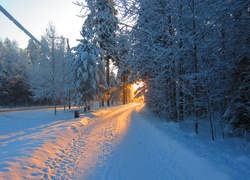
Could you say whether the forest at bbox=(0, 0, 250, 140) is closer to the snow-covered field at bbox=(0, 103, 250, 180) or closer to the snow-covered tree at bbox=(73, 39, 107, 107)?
the snow-covered field at bbox=(0, 103, 250, 180)

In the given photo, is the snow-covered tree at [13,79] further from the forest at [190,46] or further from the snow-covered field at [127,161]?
the snow-covered field at [127,161]

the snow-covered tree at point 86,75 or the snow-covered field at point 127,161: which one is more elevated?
the snow-covered tree at point 86,75

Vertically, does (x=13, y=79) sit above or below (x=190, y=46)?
above

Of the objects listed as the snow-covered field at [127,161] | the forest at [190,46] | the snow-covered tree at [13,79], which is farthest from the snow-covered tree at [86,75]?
the snow-covered tree at [13,79]

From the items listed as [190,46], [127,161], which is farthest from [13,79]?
[190,46]

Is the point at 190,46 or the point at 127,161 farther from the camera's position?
the point at 190,46

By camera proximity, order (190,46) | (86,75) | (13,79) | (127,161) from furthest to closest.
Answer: (13,79) → (86,75) → (190,46) → (127,161)

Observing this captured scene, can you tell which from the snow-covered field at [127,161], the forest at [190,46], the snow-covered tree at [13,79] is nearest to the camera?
the snow-covered field at [127,161]

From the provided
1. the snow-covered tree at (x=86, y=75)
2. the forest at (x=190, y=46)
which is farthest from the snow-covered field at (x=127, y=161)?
the snow-covered tree at (x=86, y=75)

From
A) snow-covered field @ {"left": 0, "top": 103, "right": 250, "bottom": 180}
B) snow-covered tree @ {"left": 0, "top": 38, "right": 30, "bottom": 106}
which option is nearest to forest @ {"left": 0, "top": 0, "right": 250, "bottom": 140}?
snow-covered field @ {"left": 0, "top": 103, "right": 250, "bottom": 180}

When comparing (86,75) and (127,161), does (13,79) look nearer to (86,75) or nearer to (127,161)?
(86,75)

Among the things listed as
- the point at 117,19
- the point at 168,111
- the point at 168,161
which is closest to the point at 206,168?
the point at 168,161

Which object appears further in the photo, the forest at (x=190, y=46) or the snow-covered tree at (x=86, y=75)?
the snow-covered tree at (x=86, y=75)

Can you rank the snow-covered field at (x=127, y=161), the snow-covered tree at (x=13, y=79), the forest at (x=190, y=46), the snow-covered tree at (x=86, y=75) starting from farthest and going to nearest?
the snow-covered tree at (x=13, y=79) < the snow-covered tree at (x=86, y=75) < the forest at (x=190, y=46) < the snow-covered field at (x=127, y=161)
